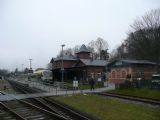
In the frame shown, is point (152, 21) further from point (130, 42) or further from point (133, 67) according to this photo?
point (133, 67)

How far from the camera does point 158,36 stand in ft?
235

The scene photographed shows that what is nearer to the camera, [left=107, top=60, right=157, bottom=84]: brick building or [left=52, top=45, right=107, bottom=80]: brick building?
[left=107, top=60, right=157, bottom=84]: brick building

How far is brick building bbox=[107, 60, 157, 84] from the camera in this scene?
47188 mm

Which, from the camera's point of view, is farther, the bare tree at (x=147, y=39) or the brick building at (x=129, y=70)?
the bare tree at (x=147, y=39)

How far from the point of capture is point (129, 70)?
47.3 m

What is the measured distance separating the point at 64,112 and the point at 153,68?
36367 mm

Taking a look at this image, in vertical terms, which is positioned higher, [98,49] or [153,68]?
[98,49]

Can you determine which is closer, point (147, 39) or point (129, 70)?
point (129, 70)

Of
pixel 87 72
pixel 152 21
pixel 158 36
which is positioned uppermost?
pixel 152 21

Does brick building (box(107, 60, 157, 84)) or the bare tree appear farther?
the bare tree

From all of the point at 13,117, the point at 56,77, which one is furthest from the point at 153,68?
the point at 13,117

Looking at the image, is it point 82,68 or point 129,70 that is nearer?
point 129,70

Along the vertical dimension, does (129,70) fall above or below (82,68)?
below

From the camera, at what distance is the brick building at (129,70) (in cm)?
4719
